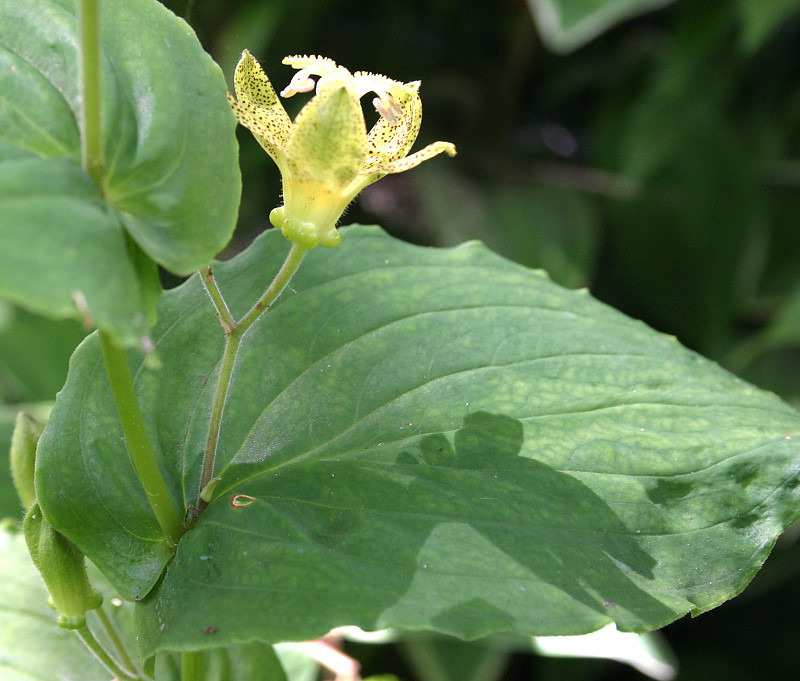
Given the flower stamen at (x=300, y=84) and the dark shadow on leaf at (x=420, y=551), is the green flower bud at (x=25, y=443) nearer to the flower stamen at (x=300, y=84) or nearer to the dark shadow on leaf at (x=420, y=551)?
the dark shadow on leaf at (x=420, y=551)

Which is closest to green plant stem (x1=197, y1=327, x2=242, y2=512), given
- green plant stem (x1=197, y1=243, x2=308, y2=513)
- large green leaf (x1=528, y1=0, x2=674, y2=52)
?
green plant stem (x1=197, y1=243, x2=308, y2=513)

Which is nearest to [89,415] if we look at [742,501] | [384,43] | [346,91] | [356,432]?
[356,432]

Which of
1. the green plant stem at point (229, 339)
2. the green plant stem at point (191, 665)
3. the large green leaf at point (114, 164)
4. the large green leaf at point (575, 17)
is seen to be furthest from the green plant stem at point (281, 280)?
the large green leaf at point (575, 17)

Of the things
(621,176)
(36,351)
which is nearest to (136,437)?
(36,351)

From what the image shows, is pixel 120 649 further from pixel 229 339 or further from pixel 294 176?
pixel 294 176

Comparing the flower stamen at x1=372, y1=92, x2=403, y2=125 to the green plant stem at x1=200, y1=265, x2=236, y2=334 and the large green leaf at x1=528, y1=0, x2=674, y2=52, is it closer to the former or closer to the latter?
the green plant stem at x1=200, y1=265, x2=236, y2=334

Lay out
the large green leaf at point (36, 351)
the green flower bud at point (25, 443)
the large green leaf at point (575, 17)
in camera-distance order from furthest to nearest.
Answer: the large green leaf at point (36, 351) < the large green leaf at point (575, 17) < the green flower bud at point (25, 443)

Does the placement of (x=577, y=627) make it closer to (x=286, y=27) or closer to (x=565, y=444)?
(x=565, y=444)
